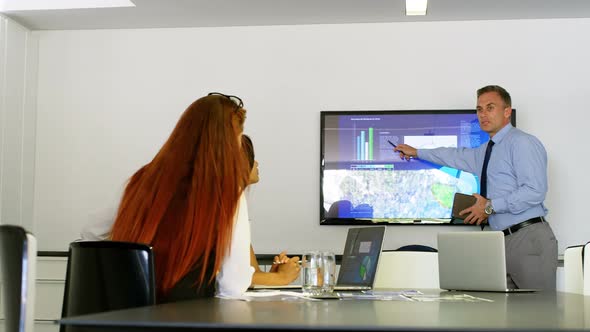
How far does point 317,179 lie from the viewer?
5.93 meters

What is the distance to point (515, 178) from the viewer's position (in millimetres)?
5129

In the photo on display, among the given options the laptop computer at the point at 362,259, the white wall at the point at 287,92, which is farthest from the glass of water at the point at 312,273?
the white wall at the point at 287,92

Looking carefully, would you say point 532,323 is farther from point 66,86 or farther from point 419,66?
point 66,86

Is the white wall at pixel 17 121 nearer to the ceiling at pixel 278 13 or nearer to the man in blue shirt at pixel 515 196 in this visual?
the ceiling at pixel 278 13

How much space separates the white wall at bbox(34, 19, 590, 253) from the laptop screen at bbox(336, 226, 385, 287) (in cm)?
233

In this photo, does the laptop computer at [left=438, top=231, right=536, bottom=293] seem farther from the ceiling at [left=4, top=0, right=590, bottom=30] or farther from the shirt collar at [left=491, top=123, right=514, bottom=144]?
the ceiling at [left=4, top=0, right=590, bottom=30]

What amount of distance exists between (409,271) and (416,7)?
6.71ft

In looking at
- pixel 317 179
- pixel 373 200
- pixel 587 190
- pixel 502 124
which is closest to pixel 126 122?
pixel 317 179

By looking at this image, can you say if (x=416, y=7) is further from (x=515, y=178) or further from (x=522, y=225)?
(x=522, y=225)

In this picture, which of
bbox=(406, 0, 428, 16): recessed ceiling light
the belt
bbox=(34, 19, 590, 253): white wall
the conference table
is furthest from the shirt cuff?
the conference table

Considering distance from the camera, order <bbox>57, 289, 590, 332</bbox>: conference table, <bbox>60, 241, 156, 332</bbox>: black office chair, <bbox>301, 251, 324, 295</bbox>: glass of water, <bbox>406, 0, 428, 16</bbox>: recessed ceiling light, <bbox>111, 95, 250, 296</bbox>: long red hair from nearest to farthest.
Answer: <bbox>57, 289, 590, 332</bbox>: conference table, <bbox>60, 241, 156, 332</bbox>: black office chair, <bbox>111, 95, 250, 296</bbox>: long red hair, <bbox>301, 251, 324, 295</bbox>: glass of water, <bbox>406, 0, 428, 16</bbox>: recessed ceiling light

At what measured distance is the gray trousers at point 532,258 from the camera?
4871mm

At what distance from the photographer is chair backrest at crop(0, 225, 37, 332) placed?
2.02 metres

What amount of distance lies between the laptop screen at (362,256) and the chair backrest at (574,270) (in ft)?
3.06
